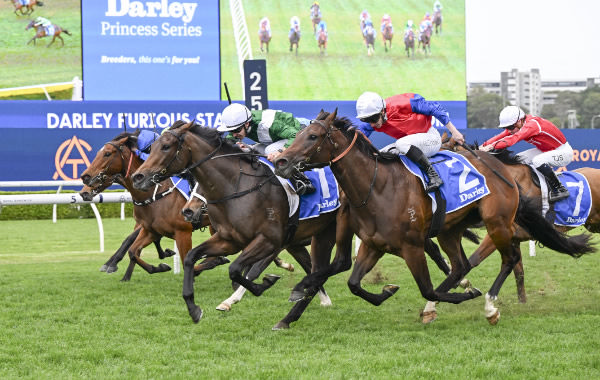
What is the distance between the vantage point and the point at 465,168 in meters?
5.65

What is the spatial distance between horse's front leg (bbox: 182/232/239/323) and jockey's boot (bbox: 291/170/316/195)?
63 centimetres

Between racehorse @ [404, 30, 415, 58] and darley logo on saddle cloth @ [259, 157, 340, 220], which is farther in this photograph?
racehorse @ [404, 30, 415, 58]

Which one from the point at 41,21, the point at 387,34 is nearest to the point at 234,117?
the point at 41,21

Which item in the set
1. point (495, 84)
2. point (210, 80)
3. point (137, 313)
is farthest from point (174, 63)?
point (495, 84)

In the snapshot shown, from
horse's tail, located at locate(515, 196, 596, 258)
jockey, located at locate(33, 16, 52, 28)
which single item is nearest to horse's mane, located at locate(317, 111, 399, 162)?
horse's tail, located at locate(515, 196, 596, 258)

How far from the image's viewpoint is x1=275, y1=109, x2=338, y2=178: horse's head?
492cm

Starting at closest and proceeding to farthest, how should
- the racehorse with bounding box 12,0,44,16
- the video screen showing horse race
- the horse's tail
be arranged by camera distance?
1. the video screen showing horse race
2. the horse's tail
3. the racehorse with bounding box 12,0,44,16

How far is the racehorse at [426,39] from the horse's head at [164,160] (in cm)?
1542

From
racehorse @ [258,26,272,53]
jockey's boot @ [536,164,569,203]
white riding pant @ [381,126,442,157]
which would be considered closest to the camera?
white riding pant @ [381,126,442,157]

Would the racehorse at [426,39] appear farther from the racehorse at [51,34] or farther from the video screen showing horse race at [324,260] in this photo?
the video screen showing horse race at [324,260]

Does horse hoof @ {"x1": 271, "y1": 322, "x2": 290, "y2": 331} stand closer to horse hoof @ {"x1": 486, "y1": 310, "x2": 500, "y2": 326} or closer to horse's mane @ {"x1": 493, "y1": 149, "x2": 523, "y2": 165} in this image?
horse hoof @ {"x1": 486, "y1": 310, "x2": 500, "y2": 326}

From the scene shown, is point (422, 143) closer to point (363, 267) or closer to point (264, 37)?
point (363, 267)

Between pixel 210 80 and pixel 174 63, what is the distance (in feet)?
2.82

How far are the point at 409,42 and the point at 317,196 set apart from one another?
1503 centimetres
